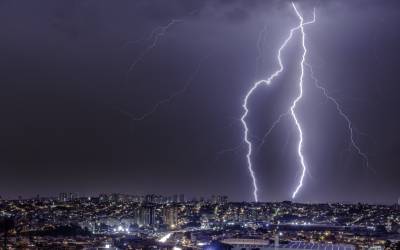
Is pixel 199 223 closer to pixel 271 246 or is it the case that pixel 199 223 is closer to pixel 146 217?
pixel 146 217

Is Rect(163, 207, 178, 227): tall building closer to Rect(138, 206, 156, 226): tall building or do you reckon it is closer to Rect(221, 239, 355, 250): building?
Rect(138, 206, 156, 226): tall building

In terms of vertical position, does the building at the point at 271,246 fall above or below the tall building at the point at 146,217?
below

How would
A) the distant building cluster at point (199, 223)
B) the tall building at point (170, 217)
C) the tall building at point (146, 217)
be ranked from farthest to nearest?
the tall building at point (146, 217) → the tall building at point (170, 217) → the distant building cluster at point (199, 223)

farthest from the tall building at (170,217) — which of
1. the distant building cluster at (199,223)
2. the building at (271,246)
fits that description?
the building at (271,246)

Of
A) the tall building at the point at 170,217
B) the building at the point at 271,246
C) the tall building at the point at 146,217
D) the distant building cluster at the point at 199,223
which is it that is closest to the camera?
the building at the point at 271,246

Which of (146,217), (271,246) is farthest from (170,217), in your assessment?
(271,246)

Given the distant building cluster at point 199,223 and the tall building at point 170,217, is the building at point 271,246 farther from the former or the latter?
the tall building at point 170,217

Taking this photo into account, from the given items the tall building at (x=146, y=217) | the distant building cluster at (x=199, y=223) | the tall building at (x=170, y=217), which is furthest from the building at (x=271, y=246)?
the tall building at (x=146, y=217)

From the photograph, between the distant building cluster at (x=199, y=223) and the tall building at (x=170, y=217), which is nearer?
the distant building cluster at (x=199, y=223)
